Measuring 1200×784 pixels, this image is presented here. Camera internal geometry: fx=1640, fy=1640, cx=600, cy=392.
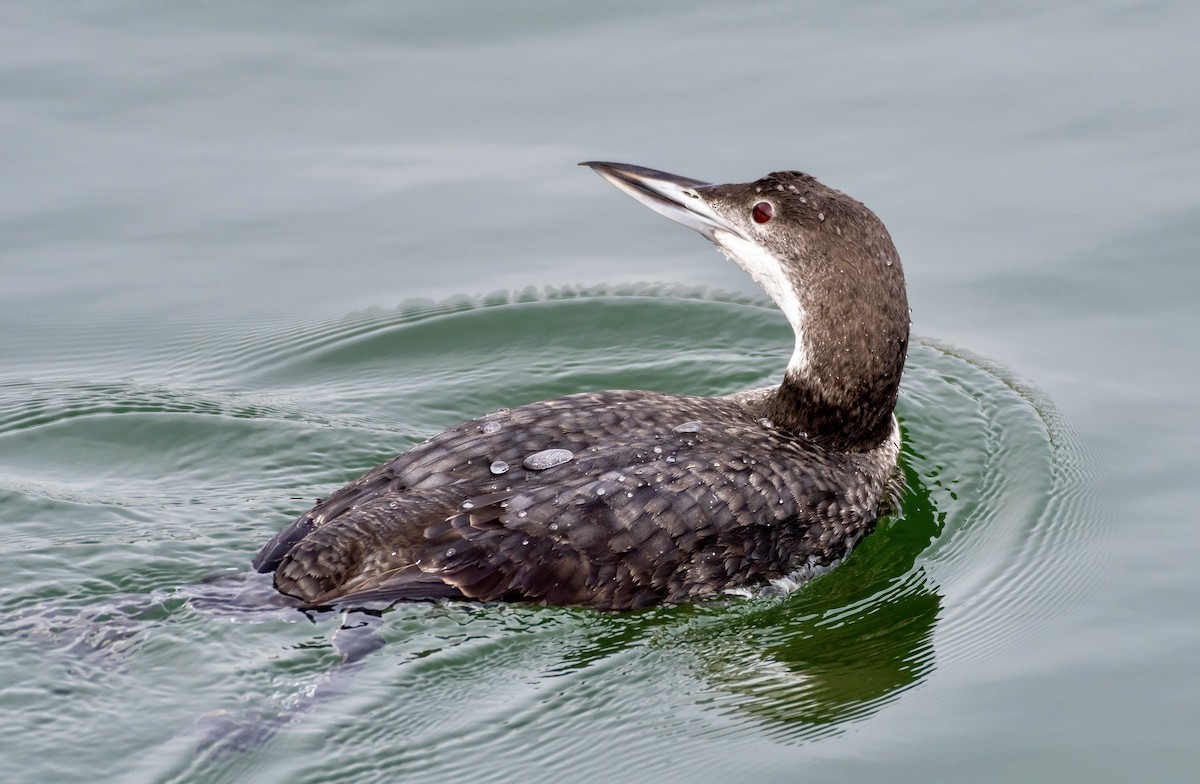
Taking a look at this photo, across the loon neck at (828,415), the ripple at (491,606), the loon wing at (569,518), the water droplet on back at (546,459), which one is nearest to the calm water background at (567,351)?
the ripple at (491,606)

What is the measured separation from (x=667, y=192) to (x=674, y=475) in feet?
4.45

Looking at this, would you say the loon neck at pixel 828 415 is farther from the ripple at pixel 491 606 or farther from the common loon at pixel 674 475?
the ripple at pixel 491 606

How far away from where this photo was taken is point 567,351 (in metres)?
7.44

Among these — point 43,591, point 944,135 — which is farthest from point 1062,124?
point 43,591

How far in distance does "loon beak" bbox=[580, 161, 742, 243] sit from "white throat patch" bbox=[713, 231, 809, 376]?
83 mm

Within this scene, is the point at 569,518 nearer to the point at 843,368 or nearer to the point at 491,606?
the point at 491,606

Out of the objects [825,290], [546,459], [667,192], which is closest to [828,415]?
[825,290]

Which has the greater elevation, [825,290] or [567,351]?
[825,290]

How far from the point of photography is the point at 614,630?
5.31 metres

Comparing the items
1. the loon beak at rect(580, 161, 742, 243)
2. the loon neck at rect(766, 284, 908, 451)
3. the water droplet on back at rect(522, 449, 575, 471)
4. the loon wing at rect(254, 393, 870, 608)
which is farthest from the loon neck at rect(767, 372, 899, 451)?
the water droplet on back at rect(522, 449, 575, 471)

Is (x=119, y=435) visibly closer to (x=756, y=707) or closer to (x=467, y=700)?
(x=467, y=700)

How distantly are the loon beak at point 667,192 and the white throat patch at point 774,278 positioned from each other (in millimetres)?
83

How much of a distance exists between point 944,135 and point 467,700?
482cm

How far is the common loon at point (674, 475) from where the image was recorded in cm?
520
